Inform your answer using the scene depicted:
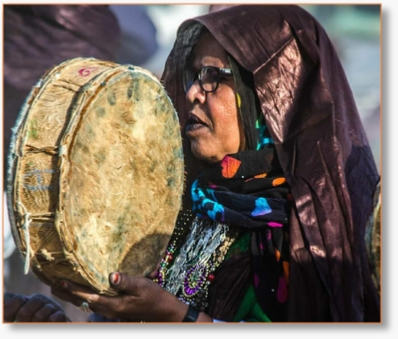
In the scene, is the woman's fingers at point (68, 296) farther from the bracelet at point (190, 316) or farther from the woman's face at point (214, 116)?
the woman's face at point (214, 116)

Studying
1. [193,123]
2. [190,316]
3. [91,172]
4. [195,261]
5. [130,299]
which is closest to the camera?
[91,172]

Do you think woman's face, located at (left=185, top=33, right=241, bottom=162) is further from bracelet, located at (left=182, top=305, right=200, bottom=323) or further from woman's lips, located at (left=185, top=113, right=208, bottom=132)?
bracelet, located at (left=182, top=305, right=200, bottom=323)

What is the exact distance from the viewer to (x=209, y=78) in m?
3.05

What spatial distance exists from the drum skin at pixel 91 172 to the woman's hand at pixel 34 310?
55 centimetres

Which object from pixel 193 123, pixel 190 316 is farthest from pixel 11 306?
pixel 193 123

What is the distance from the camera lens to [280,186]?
9.73 feet

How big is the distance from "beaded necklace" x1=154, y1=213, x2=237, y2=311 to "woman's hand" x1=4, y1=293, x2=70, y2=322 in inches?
18.5

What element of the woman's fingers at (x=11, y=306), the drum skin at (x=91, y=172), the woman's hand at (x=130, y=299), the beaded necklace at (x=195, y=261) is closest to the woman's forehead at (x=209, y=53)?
the drum skin at (x=91, y=172)

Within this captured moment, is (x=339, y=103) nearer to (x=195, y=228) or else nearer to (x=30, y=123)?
(x=195, y=228)

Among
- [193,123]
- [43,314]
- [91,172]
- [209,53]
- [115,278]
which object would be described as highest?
[209,53]

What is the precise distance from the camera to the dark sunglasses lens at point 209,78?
10.0 ft

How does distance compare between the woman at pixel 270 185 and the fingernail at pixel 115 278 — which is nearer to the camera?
the fingernail at pixel 115 278

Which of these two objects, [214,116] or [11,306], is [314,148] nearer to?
[214,116]

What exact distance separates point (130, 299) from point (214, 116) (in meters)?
0.84
